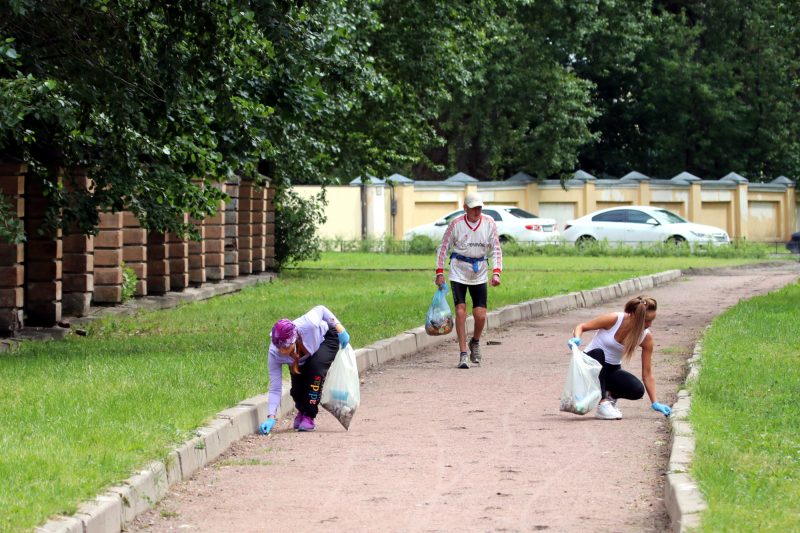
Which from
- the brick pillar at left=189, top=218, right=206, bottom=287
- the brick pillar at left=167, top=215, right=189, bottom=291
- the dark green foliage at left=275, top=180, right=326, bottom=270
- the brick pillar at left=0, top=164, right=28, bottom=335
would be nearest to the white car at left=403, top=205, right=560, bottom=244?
the dark green foliage at left=275, top=180, right=326, bottom=270

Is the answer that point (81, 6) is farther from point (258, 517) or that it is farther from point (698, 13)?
point (698, 13)

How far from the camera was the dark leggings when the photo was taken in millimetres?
9797

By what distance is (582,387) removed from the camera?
10047 millimetres

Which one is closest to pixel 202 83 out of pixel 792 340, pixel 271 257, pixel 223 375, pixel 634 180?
pixel 223 375

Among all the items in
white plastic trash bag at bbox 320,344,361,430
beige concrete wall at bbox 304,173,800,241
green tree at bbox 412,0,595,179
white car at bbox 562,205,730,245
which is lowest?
white plastic trash bag at bbox 320,344,361,430

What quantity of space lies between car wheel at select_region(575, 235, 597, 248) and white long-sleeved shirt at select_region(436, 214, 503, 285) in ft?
79.5

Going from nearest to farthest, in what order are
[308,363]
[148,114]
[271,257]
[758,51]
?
[308,363]
[148,114]
[271,257]
[758,51]

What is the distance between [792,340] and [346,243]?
29343 mm

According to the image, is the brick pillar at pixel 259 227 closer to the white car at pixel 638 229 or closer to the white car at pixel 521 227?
the white car at pixel 521 227

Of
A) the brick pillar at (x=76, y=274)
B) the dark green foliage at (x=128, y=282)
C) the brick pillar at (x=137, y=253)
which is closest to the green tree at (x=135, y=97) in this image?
the brick pillar at (x=76, y=274)

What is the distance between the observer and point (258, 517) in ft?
23.6

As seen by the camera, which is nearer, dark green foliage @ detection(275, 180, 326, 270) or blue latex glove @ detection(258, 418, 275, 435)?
blue latex glove @ detection(258, 418, 275, 435)

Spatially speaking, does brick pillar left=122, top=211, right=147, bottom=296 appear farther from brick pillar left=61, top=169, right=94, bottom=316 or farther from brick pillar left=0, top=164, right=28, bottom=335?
brick pillar left=0, top=164, right=28, bottom=335

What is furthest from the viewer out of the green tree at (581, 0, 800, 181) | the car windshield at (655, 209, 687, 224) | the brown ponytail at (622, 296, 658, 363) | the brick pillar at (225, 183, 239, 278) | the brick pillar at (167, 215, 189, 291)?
the green tree at (581, 0, 800, 181)
